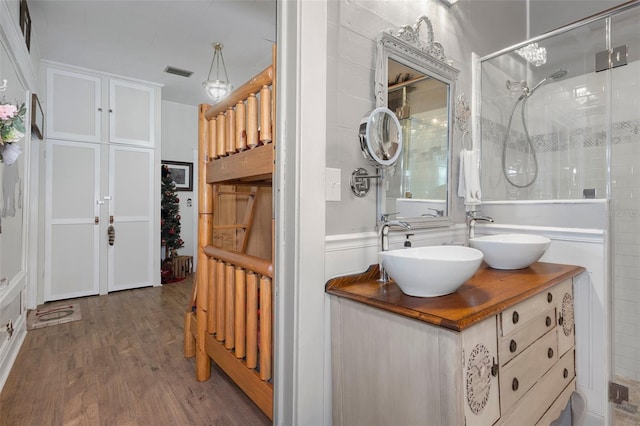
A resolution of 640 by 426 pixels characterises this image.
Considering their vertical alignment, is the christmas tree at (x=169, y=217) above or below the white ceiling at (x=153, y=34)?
below

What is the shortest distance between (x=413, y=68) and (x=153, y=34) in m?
2.78

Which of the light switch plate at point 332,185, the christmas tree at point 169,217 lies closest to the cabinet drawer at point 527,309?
the light switch plate at point 332,185

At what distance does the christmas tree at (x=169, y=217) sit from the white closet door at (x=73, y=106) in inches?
42.4

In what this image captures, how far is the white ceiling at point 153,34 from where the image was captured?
2764 millimetres

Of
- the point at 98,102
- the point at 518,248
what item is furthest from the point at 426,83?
the point at 98,102

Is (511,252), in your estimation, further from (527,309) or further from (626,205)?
(626,205)

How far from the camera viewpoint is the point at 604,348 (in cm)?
166

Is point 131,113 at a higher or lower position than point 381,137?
higher

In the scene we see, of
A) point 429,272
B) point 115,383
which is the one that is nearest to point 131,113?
point 115,383

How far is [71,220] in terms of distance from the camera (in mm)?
3766

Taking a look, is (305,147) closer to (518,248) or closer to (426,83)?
(426,83)

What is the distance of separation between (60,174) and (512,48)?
4566 millimetres

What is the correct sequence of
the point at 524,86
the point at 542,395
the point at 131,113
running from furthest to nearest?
the point at 131,113, the point at 524,86, the point at 542,395

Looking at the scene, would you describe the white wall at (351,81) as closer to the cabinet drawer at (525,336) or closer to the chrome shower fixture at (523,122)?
the cabinet drawer at (525,336)
